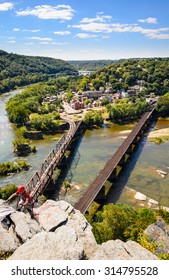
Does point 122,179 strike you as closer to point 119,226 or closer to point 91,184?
point 91,184

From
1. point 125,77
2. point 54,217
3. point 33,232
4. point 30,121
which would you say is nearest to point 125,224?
point 54,217

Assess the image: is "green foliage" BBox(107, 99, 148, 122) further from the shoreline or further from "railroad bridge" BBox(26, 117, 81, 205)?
"railroad bridge" BBox(26, 117, 81, 205)

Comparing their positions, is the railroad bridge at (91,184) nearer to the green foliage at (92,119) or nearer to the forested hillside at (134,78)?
the green foliage at (92,119)

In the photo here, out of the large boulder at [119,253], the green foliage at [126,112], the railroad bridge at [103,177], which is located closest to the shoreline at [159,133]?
the railroad bridge at [103,177]

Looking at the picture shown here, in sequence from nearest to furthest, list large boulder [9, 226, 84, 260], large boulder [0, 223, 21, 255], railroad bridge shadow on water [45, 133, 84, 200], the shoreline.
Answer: large boulder [9, 226, 84, 260], large boulder [0, 223, 21, 255], railroad bridge shadow on water [45, 133, 84, 200], the shoreline

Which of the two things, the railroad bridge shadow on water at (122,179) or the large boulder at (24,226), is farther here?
the railroad bridge shadow on water at (122,179)

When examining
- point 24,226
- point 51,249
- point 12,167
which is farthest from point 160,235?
point 12,167

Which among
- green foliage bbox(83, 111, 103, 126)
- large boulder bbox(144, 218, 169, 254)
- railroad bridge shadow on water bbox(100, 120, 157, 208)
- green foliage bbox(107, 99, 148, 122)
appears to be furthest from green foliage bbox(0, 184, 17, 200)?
green foliage bbox(107, 99, 148, 122)
